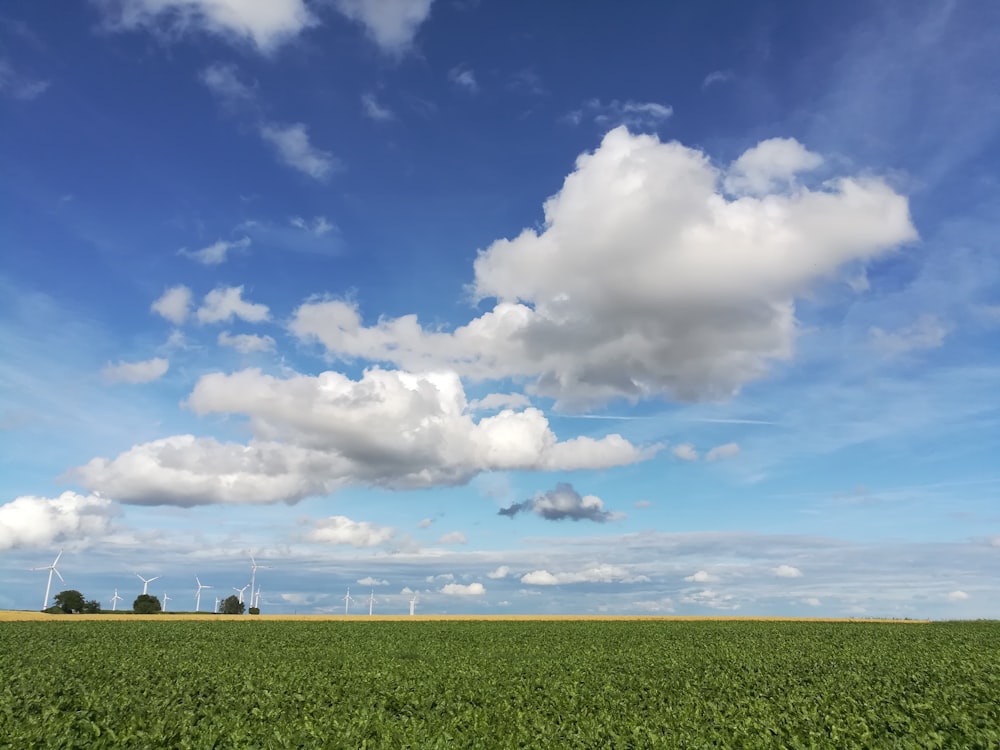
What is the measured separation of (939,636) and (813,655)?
3146 centimetres

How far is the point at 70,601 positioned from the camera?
439 ft

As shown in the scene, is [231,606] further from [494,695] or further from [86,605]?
[494,695]

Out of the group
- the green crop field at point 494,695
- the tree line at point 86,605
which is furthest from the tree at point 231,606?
the green crop field at point 494,695

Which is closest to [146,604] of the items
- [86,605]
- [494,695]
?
[86,605]

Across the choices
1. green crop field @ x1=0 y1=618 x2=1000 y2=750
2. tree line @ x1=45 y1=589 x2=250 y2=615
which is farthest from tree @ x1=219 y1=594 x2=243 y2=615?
green crop field @ x1=0 y1=618 x2=1000 y2=750

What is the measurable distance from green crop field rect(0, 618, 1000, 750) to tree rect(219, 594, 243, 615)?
106m

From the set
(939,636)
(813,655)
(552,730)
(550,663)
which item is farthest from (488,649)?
(939,636)

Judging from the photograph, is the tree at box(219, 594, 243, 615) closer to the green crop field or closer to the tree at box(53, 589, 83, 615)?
the tree at box(53, 589, 83, 615)

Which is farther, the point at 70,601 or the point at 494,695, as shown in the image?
the point at 70,601

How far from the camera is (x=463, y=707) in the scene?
26.5 m

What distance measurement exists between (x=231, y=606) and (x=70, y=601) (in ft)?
101

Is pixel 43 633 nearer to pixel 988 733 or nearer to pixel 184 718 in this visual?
pixel 184 718

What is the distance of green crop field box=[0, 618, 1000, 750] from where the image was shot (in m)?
21.7

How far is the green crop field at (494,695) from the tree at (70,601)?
96.5m
